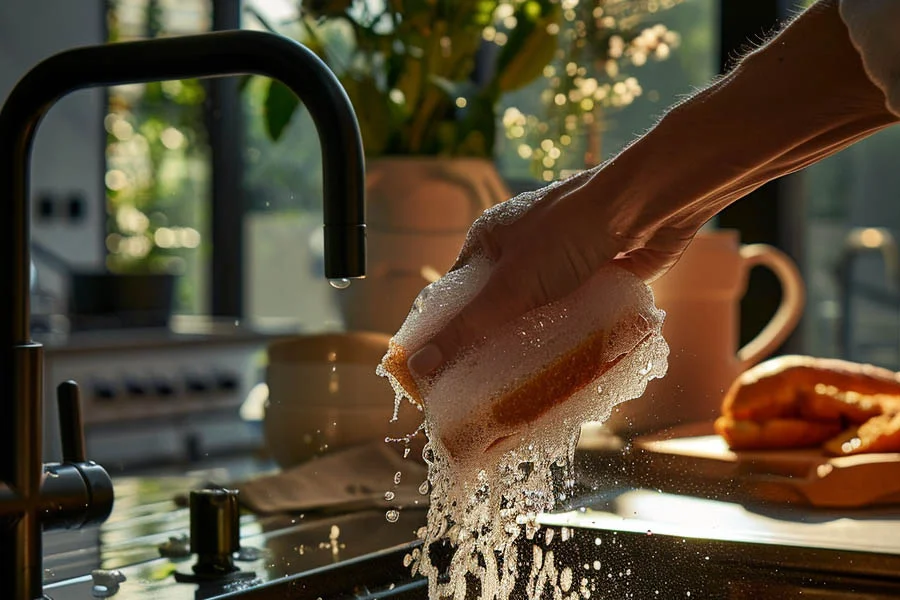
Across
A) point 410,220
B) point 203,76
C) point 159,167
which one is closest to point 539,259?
point 203,76

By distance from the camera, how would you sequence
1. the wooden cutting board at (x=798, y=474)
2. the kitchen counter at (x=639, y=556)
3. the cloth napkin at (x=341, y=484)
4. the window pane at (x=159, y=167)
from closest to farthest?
the kitchen counter at (x=639, y=556) < the wooden cutting board at (x=798, y=474) < the cloth napkin at (x=341, y=484) < the window pane at (x=159, y=167)

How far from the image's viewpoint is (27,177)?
0.67 metres

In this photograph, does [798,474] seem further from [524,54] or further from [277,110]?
[277,110]

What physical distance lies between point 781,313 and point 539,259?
2.60 feet

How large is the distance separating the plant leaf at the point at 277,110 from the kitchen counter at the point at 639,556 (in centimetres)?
60

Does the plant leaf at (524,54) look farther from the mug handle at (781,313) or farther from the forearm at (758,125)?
the forearm at (758,125)

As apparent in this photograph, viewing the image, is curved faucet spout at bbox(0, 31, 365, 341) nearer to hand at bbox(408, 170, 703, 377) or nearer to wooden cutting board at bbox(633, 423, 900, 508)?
hand at bbox(408, 170, 703, 377)

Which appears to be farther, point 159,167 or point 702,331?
point 159,167

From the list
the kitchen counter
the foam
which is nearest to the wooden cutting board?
the kitchen counter

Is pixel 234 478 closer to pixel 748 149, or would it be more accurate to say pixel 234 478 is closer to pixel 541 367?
pixel 541 367

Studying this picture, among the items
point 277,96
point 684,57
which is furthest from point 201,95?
point 277,96

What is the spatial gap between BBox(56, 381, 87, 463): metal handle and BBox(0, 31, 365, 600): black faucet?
41 mm

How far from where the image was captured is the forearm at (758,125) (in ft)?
1.84

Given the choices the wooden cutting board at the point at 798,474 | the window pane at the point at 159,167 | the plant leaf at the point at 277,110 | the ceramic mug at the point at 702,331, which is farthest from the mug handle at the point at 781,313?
the window pane at the point at 159,167
